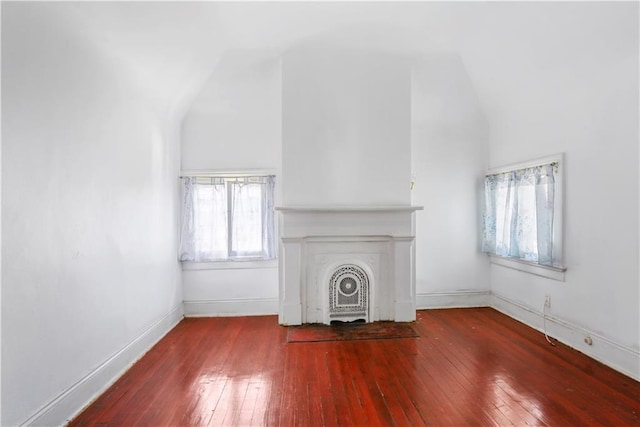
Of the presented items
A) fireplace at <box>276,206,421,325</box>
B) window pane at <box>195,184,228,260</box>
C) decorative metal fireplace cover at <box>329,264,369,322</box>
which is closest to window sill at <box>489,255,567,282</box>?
fireplace at <box>276,206,421,325</box>

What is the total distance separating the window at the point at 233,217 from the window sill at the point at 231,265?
0.20 feet

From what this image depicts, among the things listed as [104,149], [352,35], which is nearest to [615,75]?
[352,35]

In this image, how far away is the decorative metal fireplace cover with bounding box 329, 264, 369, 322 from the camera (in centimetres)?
373

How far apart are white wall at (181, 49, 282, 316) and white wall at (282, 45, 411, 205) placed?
1.38 ft

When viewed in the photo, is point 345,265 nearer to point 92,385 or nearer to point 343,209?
point 343,209

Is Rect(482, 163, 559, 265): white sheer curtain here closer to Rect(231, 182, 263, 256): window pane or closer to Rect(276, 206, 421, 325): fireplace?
Rect(276, 206, 421, 325): fireplace

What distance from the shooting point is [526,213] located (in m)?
3.65

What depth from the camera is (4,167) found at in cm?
162

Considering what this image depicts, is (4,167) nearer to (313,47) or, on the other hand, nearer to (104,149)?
(104,149)

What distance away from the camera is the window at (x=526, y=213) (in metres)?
3.27

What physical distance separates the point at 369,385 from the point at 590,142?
2789mm

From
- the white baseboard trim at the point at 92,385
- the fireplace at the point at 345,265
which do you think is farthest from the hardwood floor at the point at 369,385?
the fireplace at the point at 345,265

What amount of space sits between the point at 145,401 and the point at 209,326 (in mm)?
1492

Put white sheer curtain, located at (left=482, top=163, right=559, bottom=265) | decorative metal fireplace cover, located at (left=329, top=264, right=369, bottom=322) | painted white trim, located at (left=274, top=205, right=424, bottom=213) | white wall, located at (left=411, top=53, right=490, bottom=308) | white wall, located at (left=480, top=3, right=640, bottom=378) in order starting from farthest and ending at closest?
1. white wall, located at (left=411, top=53, right=490, bottom=308)
2. decorative metal fireplace cover, located at (left=329, top=264, right=369, bottom=322)
3. painted white trim, located at (left=274, top=205, right=424, bottom=213)
4. white sheer curtain, located at (left=482, top=163, right=559, bottom=265)
5. white wall, located at (left=480, top=3, right=640, bottom=378)
